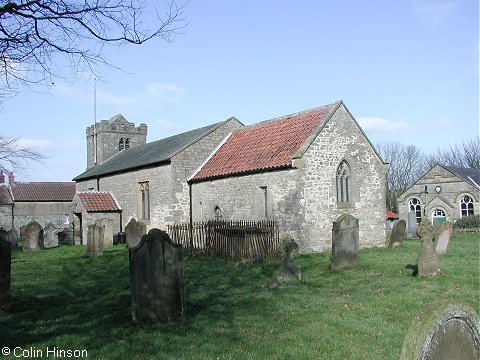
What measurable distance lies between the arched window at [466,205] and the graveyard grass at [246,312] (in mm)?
27058

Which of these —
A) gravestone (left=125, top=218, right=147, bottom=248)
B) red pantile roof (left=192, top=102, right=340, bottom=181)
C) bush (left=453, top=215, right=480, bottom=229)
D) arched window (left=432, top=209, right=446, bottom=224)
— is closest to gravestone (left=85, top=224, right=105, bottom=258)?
gravestone (left=125, top=218, right=147, bottom=248)

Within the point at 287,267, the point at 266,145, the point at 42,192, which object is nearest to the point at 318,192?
the point at 266,145

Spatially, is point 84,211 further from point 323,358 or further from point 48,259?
point 323,358

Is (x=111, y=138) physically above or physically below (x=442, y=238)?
above

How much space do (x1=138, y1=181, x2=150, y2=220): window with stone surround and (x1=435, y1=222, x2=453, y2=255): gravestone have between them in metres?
16.4

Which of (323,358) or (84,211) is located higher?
(84,211)

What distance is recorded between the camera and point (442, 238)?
57.1 ft

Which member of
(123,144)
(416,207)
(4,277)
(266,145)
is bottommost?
(4,277)

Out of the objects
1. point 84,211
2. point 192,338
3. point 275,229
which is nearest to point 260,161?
point 275,229

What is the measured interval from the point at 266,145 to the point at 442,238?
8.95 meters

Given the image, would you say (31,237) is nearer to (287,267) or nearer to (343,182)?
(343,182)

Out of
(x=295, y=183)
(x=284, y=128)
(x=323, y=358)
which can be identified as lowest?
(x=323, y=358)

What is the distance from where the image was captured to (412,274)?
1272cm

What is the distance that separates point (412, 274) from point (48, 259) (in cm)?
1465
